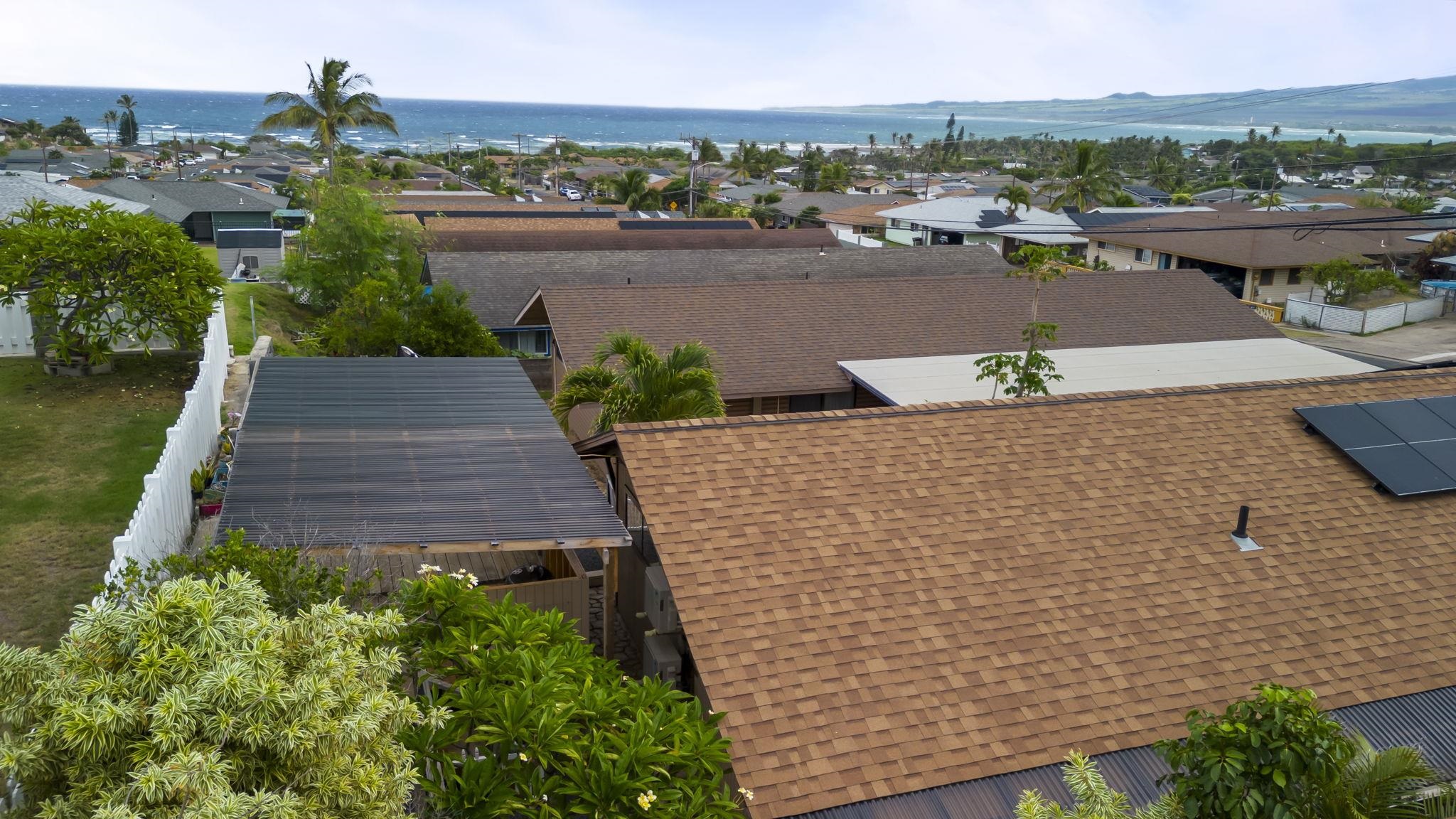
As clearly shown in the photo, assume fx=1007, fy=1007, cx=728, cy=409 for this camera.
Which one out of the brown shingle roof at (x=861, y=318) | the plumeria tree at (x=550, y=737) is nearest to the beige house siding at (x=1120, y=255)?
the brown shingle roof at (x=861, y=318)

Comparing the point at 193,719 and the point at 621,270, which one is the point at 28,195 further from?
the point at 193,719

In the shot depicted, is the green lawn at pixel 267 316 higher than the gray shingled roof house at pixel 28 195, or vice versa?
the gray shingled roof house at pixel 28 195

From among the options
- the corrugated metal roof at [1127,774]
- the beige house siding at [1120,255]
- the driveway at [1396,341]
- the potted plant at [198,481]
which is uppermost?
the beige house siding at [1120,255]

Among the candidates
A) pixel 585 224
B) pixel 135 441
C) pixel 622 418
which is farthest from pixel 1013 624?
pixel 585 224

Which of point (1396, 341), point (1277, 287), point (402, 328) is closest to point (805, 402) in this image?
point (402, 328)

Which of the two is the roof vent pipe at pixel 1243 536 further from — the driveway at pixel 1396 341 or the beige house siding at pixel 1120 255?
the beige house siding at pixel 1120 255

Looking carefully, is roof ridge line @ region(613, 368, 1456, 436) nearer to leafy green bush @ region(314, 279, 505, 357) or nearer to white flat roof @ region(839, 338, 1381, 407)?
white flat roof @ region(839, 338, 1381, 407)
